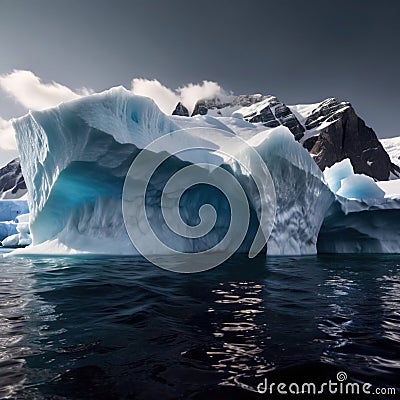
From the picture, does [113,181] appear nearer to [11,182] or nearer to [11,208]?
[11,208]

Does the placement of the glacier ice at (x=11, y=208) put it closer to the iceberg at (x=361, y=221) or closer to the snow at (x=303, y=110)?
the iceberg at (x=361, y=221)

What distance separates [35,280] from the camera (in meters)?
5.72

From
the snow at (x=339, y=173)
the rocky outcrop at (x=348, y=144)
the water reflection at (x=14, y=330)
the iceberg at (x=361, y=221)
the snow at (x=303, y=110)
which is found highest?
the snow at (x=303, y=110)

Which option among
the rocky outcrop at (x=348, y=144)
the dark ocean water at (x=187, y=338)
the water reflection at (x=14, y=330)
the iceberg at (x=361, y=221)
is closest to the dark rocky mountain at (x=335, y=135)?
the rocky outcrop at (x=348, y=144)

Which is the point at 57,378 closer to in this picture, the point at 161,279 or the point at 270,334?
the point at 270,334

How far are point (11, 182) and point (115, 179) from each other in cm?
9192

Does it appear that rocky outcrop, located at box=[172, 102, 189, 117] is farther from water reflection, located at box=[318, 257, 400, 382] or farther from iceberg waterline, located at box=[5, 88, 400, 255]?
water reflection, located at box=[318, 257, 400, 382]

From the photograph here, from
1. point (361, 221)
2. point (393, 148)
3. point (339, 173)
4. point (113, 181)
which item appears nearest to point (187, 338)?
point (113, 181)

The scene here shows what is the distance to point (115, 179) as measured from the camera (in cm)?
1085

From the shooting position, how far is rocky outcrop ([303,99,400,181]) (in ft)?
241

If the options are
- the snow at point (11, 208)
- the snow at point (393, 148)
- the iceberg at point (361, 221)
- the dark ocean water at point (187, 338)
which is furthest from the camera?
the snow at point (393, 148)

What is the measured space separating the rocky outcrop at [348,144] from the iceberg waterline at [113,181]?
65.7 m

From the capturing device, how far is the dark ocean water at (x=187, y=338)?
1.95 m

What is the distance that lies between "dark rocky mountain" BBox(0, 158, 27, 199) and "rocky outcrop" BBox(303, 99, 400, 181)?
76.3 m
